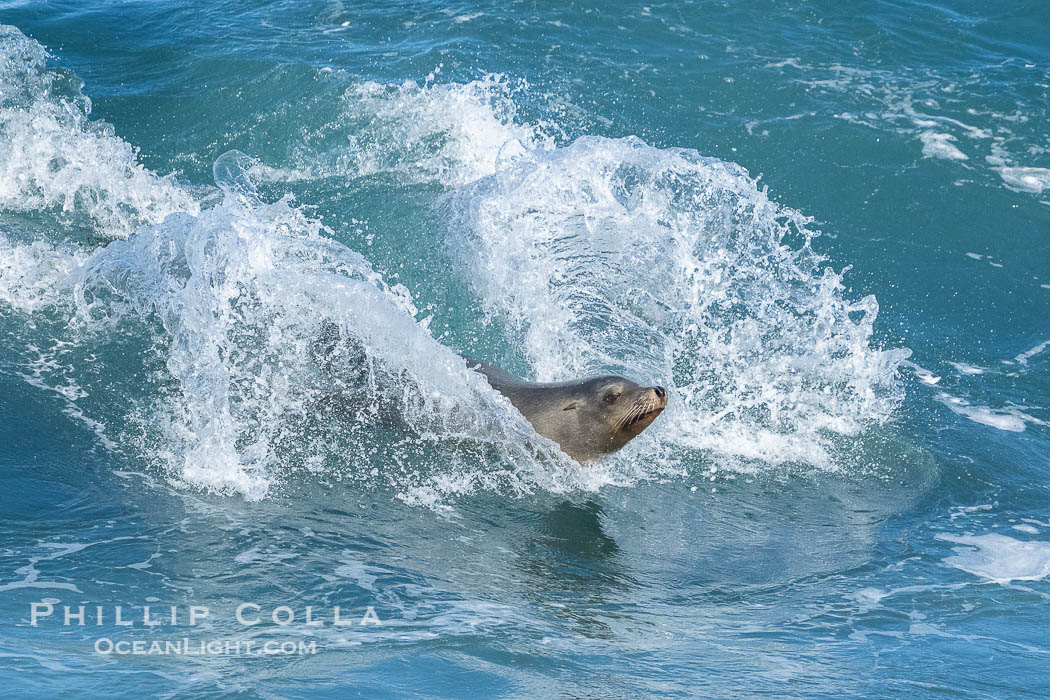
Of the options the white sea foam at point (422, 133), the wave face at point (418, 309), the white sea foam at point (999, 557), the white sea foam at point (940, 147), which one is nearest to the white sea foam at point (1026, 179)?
the white sea foam at point (940, 147)

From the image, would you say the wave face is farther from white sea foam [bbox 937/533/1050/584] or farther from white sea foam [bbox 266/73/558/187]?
white sea foam [bbox 937/533/1050/584]

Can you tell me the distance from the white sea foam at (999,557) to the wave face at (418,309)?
1.46 metres

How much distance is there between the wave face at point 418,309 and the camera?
27.7ft

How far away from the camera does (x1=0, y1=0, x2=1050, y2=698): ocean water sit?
239 inches

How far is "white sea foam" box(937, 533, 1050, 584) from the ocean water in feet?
0.11

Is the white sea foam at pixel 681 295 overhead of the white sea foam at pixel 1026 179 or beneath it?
beneath

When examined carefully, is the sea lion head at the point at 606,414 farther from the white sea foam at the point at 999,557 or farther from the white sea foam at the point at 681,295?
the white sea foam at the point at 999,557

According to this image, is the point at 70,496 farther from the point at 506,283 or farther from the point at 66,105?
the point at 66,105

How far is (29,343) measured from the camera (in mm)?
9352

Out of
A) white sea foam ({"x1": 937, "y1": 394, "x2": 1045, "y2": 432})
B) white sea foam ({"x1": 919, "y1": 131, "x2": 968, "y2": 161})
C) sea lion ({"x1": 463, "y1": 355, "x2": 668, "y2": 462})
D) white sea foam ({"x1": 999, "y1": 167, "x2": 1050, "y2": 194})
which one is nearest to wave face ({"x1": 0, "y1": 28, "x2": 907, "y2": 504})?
sea lion ({"x1": 463, "y1": 355, "x2": 668, "y2": 462})

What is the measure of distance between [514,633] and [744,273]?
6.76 m

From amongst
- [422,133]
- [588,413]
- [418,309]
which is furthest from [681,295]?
[422,133]

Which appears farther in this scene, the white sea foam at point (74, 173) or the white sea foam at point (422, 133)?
the white sea foam at point (422, 133)

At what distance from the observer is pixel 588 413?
8.38 m
